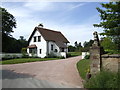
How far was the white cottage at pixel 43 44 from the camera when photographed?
32344 mm

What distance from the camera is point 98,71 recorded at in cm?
822

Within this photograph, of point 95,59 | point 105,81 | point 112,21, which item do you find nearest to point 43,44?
point 112,21

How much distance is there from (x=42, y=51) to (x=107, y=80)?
87.8 ft

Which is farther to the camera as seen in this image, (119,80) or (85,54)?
(85,54)

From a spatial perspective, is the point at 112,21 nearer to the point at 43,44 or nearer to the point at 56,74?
the point at 56,74

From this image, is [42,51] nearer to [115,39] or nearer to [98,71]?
[115,39]

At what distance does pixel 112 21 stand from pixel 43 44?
70.4 feet

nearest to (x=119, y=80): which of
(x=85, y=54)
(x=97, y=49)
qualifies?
(x=97, y=49)

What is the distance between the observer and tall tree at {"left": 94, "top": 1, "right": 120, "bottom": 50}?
1223 cm

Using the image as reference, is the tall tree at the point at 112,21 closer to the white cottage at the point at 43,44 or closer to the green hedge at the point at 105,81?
the green hedge at the point at 105,81

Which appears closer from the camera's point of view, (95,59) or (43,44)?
(95,59)

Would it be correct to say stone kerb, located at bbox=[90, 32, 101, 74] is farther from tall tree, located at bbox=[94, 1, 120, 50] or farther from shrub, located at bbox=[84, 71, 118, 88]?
tall tree, located at bbox=[94, 1, 120, 50]

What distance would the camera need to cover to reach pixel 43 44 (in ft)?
107

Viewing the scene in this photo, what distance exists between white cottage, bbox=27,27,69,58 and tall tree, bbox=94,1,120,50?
708 inches
